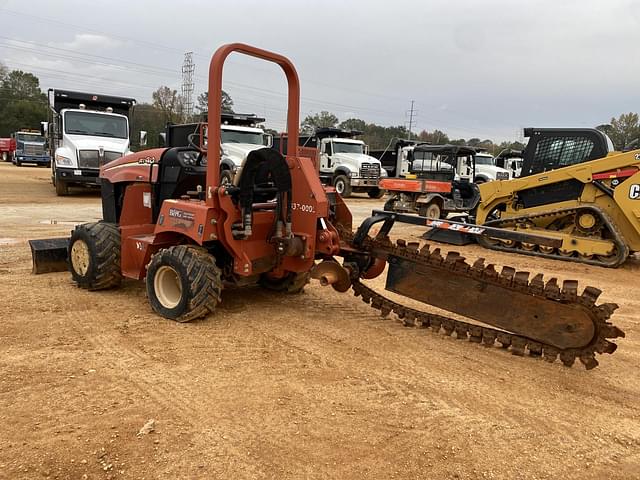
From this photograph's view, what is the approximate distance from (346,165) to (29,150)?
25.5 metres

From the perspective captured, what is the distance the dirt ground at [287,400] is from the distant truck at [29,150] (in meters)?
36.0

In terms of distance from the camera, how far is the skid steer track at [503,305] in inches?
150

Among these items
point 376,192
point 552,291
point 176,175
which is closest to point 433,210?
point 376,192

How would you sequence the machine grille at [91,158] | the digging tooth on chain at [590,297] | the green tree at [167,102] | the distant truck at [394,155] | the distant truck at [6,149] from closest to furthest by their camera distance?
the digging tooth on chain at [590,297] → the machine grille at [91,158] → the distant truck at [394,155] → the distant truck at [6,149] → the green tree at [167,102]

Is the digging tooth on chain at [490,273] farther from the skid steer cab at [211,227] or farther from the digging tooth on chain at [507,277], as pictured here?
the skid steer cab at [211,227]

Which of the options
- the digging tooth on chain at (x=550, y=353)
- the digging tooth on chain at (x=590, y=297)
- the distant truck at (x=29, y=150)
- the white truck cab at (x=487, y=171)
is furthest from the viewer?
the distant truck at (x=29, y=150)

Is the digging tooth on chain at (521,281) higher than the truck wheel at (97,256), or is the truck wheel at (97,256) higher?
the digging tooth on chain at (521,281)

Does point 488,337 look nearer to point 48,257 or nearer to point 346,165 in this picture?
point 48,257

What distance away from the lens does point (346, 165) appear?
22484mm

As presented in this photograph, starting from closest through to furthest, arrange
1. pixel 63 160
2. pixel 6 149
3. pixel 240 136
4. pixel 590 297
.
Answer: pixel 590 297 < pixel 63 160 < pixel 240 136 < pixel 6 149

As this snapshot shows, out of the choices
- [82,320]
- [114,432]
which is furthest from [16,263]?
[114,432]

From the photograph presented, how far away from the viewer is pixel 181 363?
396 cm

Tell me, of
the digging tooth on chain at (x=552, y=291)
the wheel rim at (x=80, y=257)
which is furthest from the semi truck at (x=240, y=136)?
the digging tooth on chain at (x=552, y=291)

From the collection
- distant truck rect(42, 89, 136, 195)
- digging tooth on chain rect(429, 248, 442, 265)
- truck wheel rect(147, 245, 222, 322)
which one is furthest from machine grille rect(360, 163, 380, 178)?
digging tooth on chain rect(429, 248, 442, 265)
